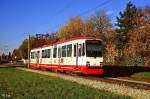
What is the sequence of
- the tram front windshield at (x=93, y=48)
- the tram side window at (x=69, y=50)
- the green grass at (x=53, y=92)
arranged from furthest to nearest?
the tram side window at (x=69, y=50)
the tram front windshield at (x=93, y=48)
the green grass at (x=53, y=92)

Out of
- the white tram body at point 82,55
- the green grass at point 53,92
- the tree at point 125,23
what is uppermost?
the tree at point 125,23

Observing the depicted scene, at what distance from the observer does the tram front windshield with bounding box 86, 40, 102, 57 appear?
3190cm

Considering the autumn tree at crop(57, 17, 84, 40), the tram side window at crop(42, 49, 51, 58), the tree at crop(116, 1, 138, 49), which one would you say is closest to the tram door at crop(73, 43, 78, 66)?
the tram side window at crop(42, 49, 51, 58)

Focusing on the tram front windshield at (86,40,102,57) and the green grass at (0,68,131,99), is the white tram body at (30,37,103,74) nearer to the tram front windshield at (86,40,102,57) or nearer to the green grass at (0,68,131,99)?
the tram front windshield at (86,40,102,57)

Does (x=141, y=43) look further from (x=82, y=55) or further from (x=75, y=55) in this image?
(x=82, y=55)

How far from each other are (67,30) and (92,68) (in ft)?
202

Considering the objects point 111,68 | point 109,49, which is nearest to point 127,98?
point 111,68

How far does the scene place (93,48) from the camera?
32250 millimetres

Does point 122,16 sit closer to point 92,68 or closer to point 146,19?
point 146,19

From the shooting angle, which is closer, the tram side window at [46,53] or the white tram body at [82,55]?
the white tram body at [82,55]

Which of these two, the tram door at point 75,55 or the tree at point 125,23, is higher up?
the tree at point 125,23

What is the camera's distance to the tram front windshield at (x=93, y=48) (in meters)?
31.9

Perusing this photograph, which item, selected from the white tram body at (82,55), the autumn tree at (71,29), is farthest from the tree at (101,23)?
the white tram body at (82,55)

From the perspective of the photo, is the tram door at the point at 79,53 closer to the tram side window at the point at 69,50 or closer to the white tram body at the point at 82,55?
the white tram body at the point at 82,55
